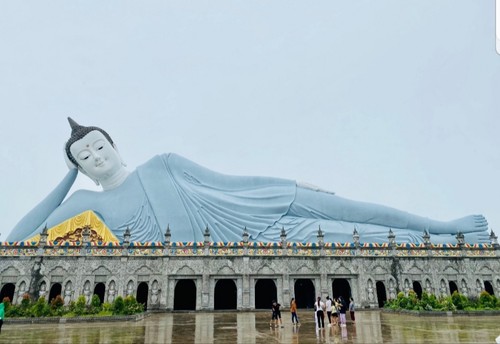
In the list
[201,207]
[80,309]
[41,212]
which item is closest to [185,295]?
[201,207]

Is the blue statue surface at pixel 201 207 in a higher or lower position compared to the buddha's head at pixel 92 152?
lower

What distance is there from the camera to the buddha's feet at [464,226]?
131ft

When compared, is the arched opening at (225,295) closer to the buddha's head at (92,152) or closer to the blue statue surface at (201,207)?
the blue statue surface at (201,207)

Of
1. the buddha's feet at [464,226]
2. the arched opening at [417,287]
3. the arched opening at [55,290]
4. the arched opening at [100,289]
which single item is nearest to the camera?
the arched opening at [55,290]

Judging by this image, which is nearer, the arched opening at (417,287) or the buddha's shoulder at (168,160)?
the arched opening at (417,287)

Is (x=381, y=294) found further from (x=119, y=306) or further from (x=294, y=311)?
(x=119, y=306)

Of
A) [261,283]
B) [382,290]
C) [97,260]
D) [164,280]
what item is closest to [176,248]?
[164,280]

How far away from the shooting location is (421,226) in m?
40.3

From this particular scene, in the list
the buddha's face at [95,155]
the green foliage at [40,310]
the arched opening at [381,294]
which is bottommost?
the green foliage at [40,310]

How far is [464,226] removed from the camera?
132ft

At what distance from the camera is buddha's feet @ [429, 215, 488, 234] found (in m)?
39.9

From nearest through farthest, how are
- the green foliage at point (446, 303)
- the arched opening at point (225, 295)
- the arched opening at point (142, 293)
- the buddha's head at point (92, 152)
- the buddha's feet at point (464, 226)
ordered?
the green foliage at point (446, 303) < the arched opening at point (142, 293) < the arched opening at point (225, 295) < the buddha's feet at point (464, 226) < the buddha's head at point (92, 152)

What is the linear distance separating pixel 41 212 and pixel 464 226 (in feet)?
142

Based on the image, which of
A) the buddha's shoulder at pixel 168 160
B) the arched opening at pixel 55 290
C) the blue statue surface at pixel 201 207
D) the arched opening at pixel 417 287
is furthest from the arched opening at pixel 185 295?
the arched opening at pixel 417 287
